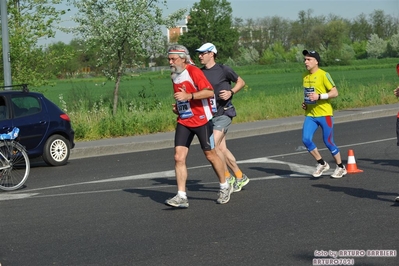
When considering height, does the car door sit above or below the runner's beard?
below

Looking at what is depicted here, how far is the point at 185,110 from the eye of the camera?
9.51m

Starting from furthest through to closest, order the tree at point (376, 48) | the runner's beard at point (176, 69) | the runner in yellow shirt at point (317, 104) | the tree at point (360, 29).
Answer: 1. the tree at point (360, 29)
2. the tree at point (376, 48)
3. the runner in yellow shirt at point (317, 104)
4. the runner's beard at point (176, 69)

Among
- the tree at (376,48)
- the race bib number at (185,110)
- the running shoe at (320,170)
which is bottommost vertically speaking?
the tree at (376,48)

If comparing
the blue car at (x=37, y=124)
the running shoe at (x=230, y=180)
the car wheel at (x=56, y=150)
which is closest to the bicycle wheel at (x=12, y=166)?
the blue car at (x=37, y=124)

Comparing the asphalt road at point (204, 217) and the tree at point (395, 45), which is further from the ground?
the asphalt road at point (204, 217)

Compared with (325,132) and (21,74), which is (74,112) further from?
(325,132)

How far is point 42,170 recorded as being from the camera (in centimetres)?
1494

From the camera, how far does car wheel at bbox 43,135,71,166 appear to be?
50.2 ft

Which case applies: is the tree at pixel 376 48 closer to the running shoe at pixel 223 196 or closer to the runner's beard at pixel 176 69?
Result: the running shoe at pixel 223 196

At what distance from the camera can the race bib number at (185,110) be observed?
31.1 feet

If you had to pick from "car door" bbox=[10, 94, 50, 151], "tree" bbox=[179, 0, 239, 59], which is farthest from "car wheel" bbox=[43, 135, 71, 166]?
"tree" bbox=[179, 0, 239, 59]

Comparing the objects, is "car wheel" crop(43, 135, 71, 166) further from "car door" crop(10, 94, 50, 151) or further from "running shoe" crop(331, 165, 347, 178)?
"running shoe" crop(331, 165, 347, 178)

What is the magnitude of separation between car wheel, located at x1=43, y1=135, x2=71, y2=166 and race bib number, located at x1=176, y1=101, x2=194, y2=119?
6.31m

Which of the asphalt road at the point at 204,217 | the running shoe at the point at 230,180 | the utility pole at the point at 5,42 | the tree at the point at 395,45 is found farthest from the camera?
the tree at the point at 395,45
